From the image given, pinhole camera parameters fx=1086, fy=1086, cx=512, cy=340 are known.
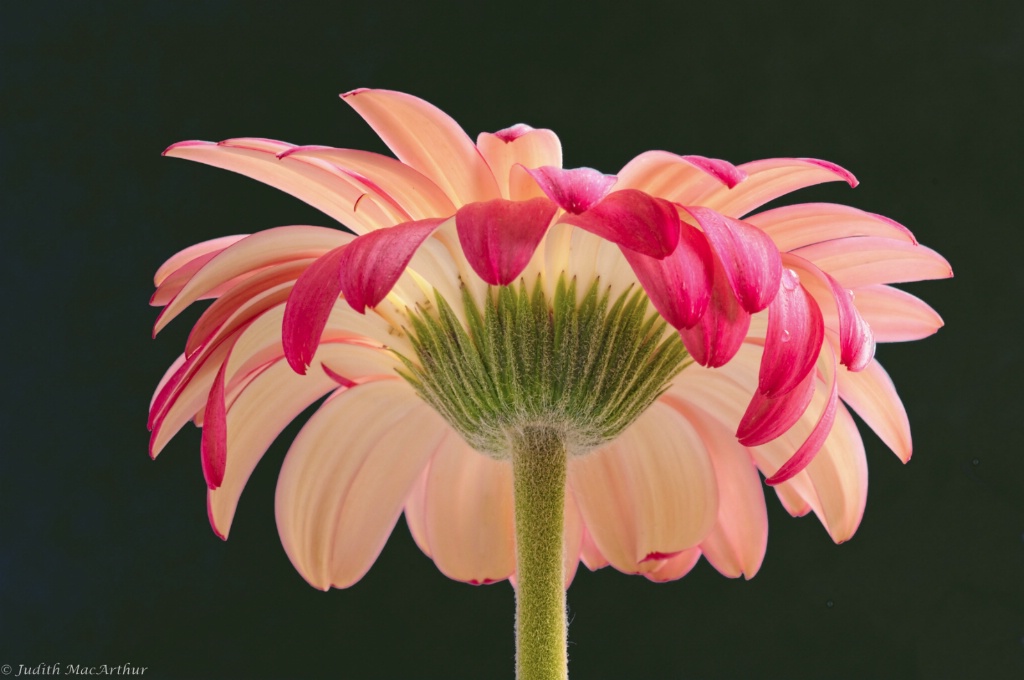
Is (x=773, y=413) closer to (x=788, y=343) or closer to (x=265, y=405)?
(x=788, y=343)

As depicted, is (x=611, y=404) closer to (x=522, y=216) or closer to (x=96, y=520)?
(x=522, y=216)

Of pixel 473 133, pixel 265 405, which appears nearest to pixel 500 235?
pixel 265 405

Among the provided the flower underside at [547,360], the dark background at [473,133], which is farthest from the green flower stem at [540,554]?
the dark background at [473,133]

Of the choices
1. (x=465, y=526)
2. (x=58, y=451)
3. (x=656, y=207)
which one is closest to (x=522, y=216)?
(x=656, y=207)

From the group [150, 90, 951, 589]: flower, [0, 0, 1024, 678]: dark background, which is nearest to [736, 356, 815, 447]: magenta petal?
[150, 90, 951, 589]: flower

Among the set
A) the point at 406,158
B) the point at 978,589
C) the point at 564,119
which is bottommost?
the point at 978,589

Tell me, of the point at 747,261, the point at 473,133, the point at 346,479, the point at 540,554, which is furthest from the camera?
the point at 473,133
